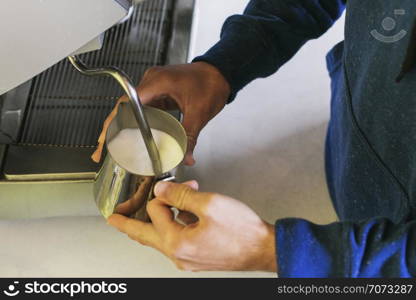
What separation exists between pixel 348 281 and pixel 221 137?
0.39m

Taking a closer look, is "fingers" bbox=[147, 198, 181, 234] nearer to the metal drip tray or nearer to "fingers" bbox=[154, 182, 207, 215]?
"fingers" bbox=[154, 182, 207, 215]

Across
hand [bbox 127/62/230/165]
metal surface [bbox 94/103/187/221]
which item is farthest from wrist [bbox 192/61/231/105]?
metal surface [bbox 94/103/187/221]

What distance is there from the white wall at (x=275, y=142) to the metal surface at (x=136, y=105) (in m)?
0.28

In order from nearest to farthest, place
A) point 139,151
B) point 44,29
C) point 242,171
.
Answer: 1. point 44,29
2. point 139,151
3. point 242,171

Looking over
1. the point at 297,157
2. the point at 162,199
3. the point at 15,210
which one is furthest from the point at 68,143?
the point at 297,157

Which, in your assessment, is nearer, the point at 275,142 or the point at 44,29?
the point at 44,29

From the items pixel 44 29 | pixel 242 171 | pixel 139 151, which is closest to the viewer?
pixel 44 29

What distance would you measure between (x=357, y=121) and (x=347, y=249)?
17cm

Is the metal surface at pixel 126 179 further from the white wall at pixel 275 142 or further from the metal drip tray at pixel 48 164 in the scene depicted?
the white wall at pixel 275 142

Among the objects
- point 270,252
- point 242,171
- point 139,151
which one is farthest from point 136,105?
point 242,171

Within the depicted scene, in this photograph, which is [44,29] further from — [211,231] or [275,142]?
[275,142]

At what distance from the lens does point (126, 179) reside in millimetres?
408

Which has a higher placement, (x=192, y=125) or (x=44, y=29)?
(x=44, y=29)

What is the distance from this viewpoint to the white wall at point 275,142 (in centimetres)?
69
